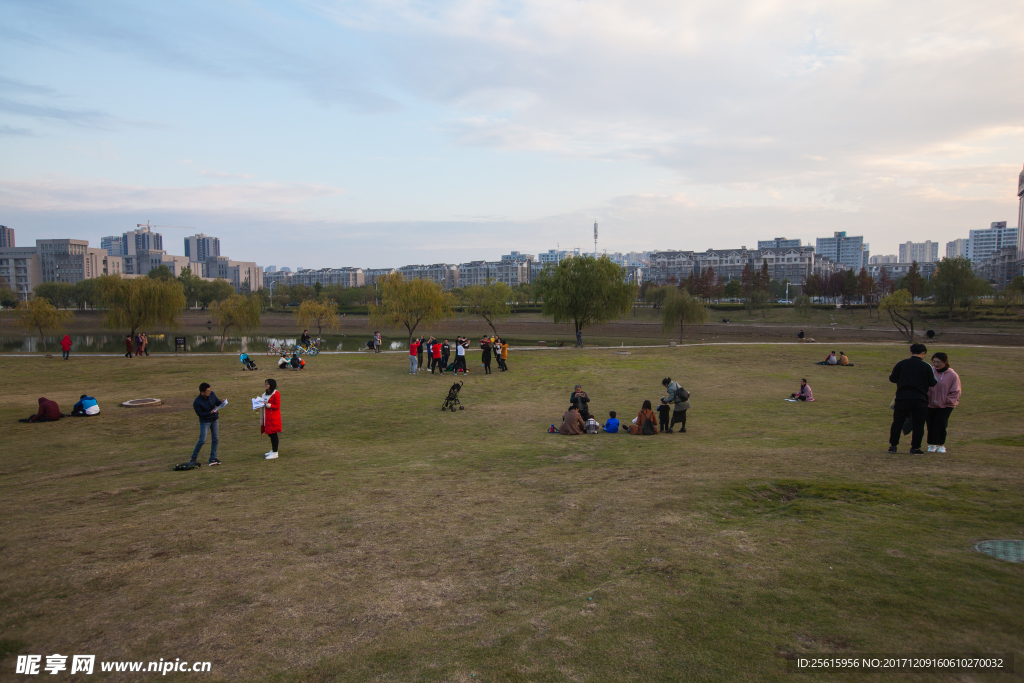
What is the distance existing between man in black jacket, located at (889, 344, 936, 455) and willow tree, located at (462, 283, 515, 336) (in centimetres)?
6199

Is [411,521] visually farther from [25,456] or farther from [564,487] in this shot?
[25,456]

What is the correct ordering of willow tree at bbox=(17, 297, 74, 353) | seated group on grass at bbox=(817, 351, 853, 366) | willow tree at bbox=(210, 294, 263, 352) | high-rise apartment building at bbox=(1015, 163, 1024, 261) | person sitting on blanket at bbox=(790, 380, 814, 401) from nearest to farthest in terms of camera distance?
person sitting on blanket at bbox=(790, 380, 814, 401) < seated group on grass at bbox=(817, 351, 853, 366) < willow tree at bbox=(17, 297, 74, 353) < willow tree at bbox=(210, 294, 263, 352) < high-rise apartment building at bbox=(1015, 163, 1024, 261)

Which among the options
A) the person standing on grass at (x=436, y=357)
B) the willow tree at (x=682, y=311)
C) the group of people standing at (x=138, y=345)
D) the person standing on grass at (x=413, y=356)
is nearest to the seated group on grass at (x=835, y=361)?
the person standing on grass at (x=436, y=357)

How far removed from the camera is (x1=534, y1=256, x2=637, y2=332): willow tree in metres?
55.5

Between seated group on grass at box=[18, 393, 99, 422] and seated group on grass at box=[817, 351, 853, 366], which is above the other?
seated group on grass at box=[817, 351, 853, 366]

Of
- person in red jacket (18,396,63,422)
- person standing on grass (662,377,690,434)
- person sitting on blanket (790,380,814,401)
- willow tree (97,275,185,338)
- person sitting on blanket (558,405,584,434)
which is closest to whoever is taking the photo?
person sitting on blanket (558,405,584,434)

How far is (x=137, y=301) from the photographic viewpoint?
4888cm

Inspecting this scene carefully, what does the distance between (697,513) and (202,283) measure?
137m

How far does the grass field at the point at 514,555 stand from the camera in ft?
16.2

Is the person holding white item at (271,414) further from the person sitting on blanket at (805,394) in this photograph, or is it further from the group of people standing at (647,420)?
the person sitting on blanket at (805,394)

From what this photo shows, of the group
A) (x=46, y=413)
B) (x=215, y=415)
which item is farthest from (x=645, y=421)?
(x=46, y=413)

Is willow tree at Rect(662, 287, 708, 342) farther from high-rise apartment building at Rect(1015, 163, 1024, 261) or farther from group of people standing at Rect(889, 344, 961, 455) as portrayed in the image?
high-rise apartment building at Rect(1015, 163, 1024, 261)

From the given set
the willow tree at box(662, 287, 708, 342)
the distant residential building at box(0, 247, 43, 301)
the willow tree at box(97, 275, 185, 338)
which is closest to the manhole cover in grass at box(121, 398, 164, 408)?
the willow tree at box(97, 275, 185, 338)

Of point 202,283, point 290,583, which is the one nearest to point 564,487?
point 290,583
